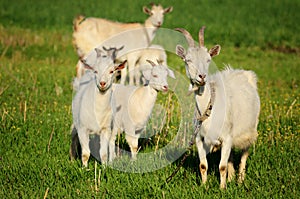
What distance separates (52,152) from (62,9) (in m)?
19.7

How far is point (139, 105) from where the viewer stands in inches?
310

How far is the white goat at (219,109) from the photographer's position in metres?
5.89

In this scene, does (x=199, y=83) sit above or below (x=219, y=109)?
above

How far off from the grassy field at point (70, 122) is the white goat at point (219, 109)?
0.35 meters

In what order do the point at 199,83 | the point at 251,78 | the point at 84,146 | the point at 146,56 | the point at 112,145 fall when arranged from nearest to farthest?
the point at 199,83
the point at 84,146
the point at 251,78
the point at 112,145
the point at 146,56

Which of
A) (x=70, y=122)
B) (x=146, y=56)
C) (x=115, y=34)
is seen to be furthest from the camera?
(x=115, y=34)

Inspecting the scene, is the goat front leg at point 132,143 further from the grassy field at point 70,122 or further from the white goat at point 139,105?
the grassy field at point 70,122

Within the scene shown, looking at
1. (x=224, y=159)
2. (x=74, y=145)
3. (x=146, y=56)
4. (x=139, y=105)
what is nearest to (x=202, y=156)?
(x=224, y=159)

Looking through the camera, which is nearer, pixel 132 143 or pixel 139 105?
pixel 132 143

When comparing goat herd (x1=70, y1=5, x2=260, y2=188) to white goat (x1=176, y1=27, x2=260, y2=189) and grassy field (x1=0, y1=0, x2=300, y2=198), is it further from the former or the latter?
grassy field (x1=0, y1=0, x2=300, y2=198)

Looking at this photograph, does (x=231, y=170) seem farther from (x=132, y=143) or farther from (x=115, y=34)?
(x=115, y=34)

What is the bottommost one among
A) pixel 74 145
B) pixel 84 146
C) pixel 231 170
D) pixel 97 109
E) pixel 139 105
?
pixel 231 170

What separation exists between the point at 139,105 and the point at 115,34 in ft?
22.8

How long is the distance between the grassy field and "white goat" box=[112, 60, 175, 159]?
35 centimetres
